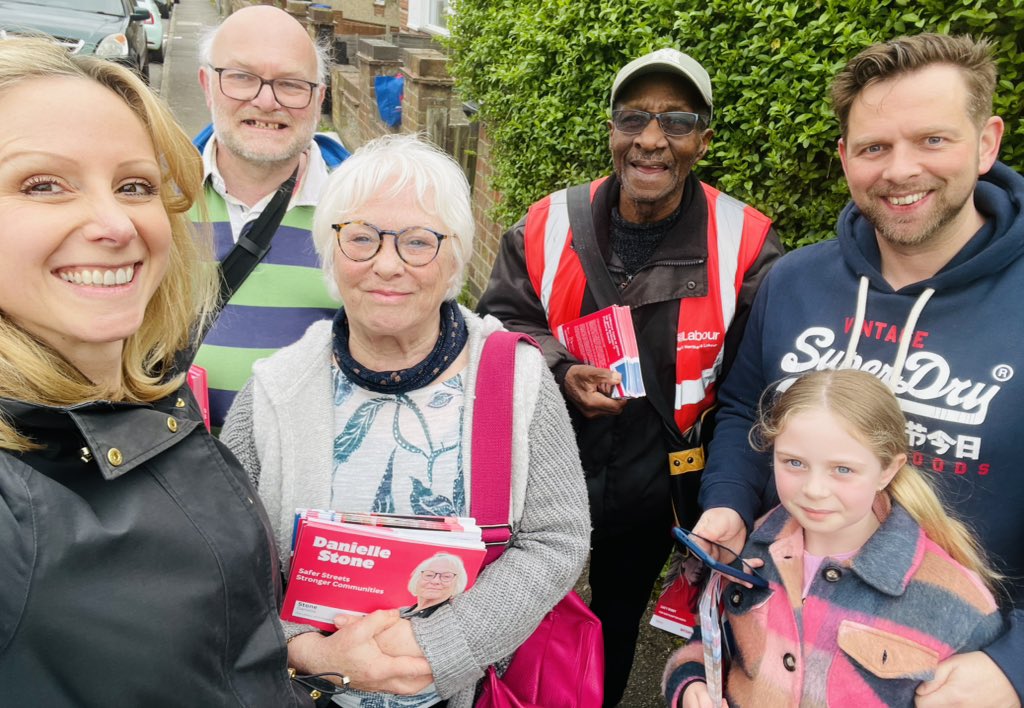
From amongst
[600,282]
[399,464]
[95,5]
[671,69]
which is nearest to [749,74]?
[671,69]

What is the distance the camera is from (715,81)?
280 cm

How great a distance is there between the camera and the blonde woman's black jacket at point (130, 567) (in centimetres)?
100

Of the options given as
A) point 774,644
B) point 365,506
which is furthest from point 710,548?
point 365,506

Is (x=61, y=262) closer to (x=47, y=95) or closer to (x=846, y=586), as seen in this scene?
(x=47, y=95)

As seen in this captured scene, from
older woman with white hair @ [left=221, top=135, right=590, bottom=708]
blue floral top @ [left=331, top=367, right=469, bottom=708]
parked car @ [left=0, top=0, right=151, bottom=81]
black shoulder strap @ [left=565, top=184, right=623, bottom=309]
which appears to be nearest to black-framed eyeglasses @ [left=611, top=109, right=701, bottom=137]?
black shoulder strap @ [left=565, top=184, right=623, bottom=309]

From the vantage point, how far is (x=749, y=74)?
108 inches

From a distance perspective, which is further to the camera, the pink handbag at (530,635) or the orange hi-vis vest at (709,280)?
the orange hi-vis vest at (709,280)

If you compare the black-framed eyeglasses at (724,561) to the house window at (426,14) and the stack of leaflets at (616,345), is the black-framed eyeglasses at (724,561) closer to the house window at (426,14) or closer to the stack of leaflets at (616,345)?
the stack of leaflets at (616,345)

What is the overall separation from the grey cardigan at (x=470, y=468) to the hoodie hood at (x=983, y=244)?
0.86 metres

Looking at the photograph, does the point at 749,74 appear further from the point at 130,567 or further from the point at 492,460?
the point at 130,567

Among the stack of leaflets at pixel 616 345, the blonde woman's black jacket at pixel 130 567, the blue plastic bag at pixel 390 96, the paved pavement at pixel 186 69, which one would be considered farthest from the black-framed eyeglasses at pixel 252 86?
the blue plastic bag at pixel 390 96

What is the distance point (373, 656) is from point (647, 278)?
138 centimetres

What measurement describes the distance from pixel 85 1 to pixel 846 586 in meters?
11.6

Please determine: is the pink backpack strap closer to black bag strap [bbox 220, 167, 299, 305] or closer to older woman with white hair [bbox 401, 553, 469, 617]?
older woman with white hair [bbox 401, 553, 469, 617]
